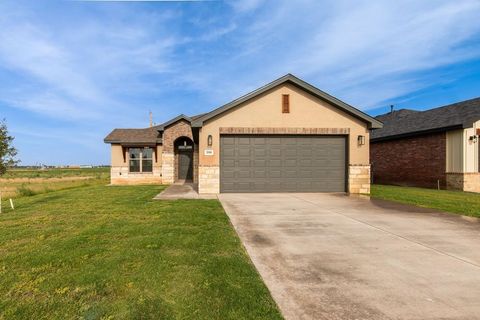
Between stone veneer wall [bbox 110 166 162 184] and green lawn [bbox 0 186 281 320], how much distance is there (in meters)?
13.4

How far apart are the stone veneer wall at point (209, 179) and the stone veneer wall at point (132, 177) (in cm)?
879

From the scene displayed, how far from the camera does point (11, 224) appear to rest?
6.74m

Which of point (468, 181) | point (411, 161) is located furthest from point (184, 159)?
point (468, 181)

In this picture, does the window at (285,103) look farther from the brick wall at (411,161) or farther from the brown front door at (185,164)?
the brick wall at (411,161)

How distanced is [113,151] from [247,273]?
63.2 ft

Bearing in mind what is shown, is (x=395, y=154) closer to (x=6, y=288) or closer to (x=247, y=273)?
(x=247, y=273)

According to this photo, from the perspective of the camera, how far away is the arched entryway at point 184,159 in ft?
67.5

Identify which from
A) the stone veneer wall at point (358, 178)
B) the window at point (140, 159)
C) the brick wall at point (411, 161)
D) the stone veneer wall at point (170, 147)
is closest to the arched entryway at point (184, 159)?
the stone veneer wall at point (170, 147)

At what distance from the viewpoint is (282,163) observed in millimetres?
12812

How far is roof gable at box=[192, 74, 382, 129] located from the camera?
12.4 meters

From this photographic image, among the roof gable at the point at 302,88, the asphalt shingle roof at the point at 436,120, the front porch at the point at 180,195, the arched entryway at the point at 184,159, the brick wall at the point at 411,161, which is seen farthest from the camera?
the arched entryway at the point at 184,159

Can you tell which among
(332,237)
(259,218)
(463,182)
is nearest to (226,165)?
(259,218)

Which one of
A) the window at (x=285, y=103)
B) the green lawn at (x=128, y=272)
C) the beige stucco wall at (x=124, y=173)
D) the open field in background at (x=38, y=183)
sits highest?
the window at (x=285, y=103)

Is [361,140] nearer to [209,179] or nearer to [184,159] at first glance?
[209,179]
